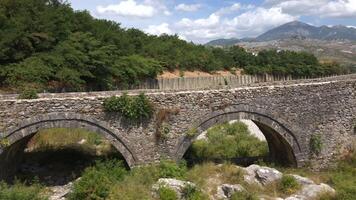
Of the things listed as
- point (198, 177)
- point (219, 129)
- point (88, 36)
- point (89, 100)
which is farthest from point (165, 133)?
point (88, 36)

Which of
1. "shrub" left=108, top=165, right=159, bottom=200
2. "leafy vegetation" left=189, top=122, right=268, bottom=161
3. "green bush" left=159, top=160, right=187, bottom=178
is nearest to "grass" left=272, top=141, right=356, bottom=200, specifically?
"leafy vegetation" left=189, top=122, right=268, bottom=161

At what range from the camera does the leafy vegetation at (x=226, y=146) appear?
22109mm

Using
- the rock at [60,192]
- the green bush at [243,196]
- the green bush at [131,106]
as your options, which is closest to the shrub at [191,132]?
the green bush at [131,106]

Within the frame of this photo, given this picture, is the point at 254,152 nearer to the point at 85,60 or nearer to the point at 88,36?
the point at 85,60

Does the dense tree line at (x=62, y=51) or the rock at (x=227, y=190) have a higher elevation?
the dense tree line at (x=62, y=51)

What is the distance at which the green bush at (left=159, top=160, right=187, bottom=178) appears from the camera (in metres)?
16.6

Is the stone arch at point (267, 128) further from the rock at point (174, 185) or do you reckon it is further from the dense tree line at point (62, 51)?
the dense tree line at point (62, 51)

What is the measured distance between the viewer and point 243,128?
92.8 feet

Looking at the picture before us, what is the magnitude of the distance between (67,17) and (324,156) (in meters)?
21.0

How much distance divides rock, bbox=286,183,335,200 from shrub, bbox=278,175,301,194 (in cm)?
23

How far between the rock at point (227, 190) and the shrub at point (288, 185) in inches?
71.6

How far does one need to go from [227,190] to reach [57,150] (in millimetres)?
10085

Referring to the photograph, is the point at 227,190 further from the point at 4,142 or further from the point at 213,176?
the point at 4,142

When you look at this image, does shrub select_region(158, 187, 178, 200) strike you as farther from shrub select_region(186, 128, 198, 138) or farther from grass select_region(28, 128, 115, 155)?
grass select_region(28, 128, 115, 155)
